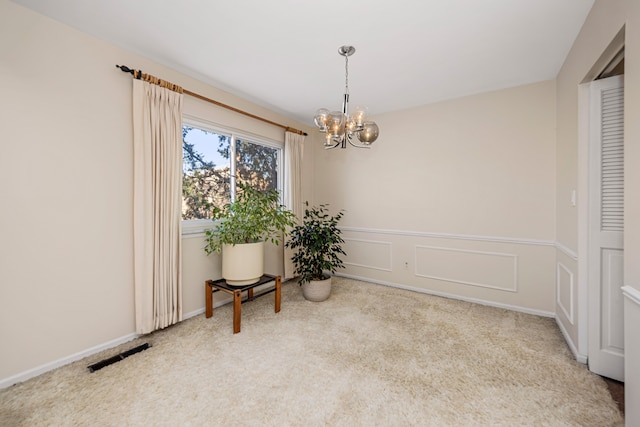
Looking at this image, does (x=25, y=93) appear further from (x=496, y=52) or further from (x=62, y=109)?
(x=496, y=52)

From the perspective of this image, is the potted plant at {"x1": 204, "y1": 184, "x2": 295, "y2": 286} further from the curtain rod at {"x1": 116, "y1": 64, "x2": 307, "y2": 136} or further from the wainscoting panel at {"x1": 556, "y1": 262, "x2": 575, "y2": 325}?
the wainscoting panel at {"x1": 556, "y1": 262, "x2": 575, "y2": 325}

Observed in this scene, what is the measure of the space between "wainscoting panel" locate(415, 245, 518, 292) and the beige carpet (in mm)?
496

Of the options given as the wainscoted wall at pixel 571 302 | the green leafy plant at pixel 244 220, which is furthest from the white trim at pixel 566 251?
the green leafy plant at pixel 244 220

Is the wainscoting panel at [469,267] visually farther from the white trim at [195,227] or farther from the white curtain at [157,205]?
the white curtain at [157,205]

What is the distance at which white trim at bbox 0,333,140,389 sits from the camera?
183cm

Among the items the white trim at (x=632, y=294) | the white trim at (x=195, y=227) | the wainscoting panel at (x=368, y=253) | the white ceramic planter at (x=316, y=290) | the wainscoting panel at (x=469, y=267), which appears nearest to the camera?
the white trim at (x=632, y=294)

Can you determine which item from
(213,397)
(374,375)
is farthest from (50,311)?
(374,375)

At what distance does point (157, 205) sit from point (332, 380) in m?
2.17

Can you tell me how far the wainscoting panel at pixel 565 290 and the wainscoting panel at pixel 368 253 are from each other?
75.1 inches

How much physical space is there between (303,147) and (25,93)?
314 centimetres

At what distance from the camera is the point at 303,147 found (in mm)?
4430

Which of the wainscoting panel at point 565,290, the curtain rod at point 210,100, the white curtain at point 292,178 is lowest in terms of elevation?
the wainscoting panel at point 565,290

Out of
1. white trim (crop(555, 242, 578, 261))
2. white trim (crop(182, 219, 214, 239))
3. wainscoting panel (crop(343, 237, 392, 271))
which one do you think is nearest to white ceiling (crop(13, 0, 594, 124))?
white trim (crop(182, 219, 214, 239))

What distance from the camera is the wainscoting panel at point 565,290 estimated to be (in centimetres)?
228
